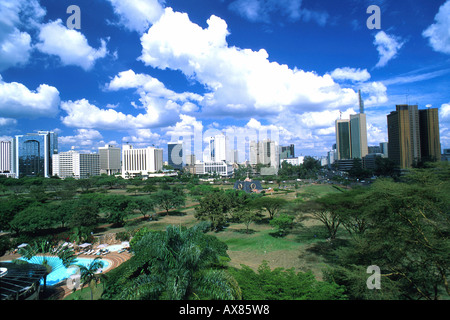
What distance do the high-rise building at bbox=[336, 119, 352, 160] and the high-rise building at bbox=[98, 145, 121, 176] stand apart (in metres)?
120

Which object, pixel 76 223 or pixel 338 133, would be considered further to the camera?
pixel 338 133

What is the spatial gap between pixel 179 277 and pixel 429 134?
76591 mm

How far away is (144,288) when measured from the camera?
17.9ft

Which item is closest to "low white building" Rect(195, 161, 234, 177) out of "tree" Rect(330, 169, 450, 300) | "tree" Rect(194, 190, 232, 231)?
"tree" Rect(194, 190, 232, 231)

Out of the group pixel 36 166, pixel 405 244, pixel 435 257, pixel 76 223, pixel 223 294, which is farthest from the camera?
pixel 36 166

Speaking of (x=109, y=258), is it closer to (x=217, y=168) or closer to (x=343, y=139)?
(x=217, y=168)

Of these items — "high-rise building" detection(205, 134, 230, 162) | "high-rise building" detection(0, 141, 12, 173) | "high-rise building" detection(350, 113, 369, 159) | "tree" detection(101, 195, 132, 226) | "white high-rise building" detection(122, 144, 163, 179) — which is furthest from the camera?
"high-rise building" detection(205, 134, 230, 162)

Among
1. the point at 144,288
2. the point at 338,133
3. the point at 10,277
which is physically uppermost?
the point at 338,133

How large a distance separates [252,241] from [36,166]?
327 feet

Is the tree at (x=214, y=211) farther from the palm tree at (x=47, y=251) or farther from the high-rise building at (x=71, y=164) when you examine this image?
the high-rise building at (x=71, y=164)

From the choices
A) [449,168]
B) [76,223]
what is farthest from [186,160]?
[449,168]

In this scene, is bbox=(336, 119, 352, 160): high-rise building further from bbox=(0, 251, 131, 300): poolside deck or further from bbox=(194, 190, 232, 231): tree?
bbox=(0, 251, 131, 300): poolside deck

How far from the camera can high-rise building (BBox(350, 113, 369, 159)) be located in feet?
356

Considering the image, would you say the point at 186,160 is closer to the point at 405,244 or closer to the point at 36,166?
the point at 36,166
